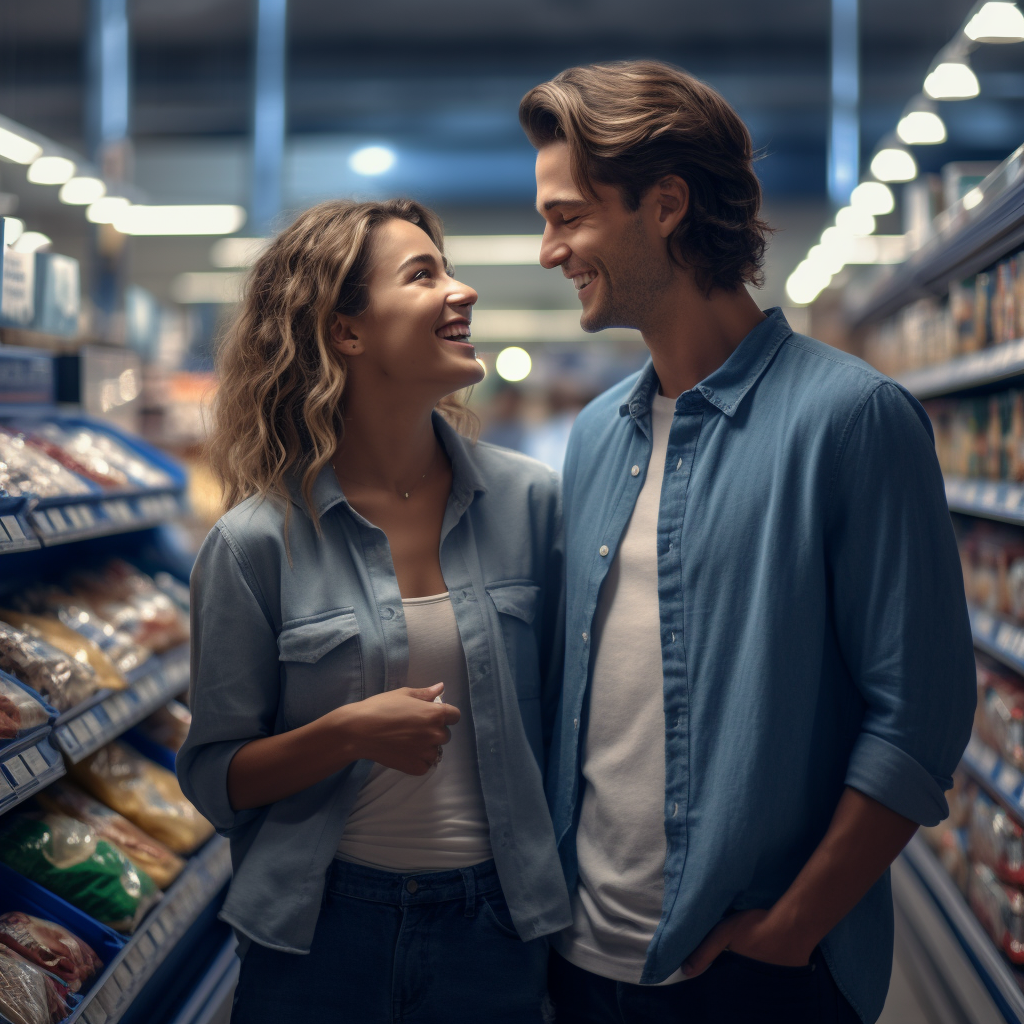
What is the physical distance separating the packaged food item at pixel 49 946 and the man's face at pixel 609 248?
1.45 meters

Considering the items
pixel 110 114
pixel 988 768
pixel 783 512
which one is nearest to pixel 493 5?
pixel 110 114

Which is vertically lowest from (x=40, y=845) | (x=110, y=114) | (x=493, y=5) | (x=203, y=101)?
(x=40, y=845)

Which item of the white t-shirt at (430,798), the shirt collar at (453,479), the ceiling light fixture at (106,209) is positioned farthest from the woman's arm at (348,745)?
the ceiling light fixture at (106,209)

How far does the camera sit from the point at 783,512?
1349 mm

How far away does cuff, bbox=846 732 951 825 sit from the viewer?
1281 mm

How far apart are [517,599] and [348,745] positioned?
394 millimetres

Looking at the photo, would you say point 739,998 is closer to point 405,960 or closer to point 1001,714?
point 405,960

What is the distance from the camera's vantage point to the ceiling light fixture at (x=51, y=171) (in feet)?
8.41

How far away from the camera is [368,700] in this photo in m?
1.45

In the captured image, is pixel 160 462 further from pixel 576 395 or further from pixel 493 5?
pixel 493 5

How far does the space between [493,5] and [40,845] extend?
8.13 meters

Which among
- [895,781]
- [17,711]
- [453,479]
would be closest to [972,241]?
[453,479]

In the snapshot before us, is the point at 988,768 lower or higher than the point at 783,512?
lower

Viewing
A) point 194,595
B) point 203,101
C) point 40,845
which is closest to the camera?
point 194,595
